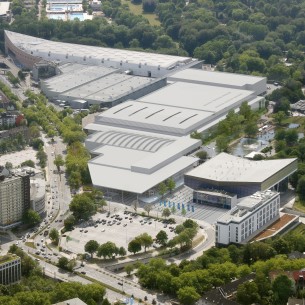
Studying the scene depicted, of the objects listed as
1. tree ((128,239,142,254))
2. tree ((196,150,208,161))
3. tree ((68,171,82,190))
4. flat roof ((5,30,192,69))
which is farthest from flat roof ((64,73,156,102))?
tree ((128,239,142,254))

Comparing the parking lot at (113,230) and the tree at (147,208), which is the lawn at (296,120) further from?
the parking lot at (113,230)

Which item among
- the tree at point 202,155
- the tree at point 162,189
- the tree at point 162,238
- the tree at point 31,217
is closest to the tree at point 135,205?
the tree at point 162,189

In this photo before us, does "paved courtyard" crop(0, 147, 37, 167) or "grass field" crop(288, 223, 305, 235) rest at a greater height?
"paved courtyard" crop(0, 147, 37, 167)

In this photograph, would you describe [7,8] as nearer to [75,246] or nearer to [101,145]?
[101,145]

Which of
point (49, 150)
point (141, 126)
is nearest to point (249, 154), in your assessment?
point (141, 126)

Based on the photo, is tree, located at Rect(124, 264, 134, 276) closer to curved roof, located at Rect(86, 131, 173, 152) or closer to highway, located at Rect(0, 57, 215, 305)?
highway, located at Rect(0, 57, 215, 305)

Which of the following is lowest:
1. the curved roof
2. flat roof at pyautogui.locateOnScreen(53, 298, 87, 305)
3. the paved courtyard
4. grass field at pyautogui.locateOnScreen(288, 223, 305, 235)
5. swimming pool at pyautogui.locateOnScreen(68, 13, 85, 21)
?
grass field at pyautogui.locateOnScreen(288, 223, 305, 235)

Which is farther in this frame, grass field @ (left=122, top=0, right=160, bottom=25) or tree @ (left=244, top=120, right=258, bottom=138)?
grass field @ (left=122, top=0, right=160, bottom=25)
